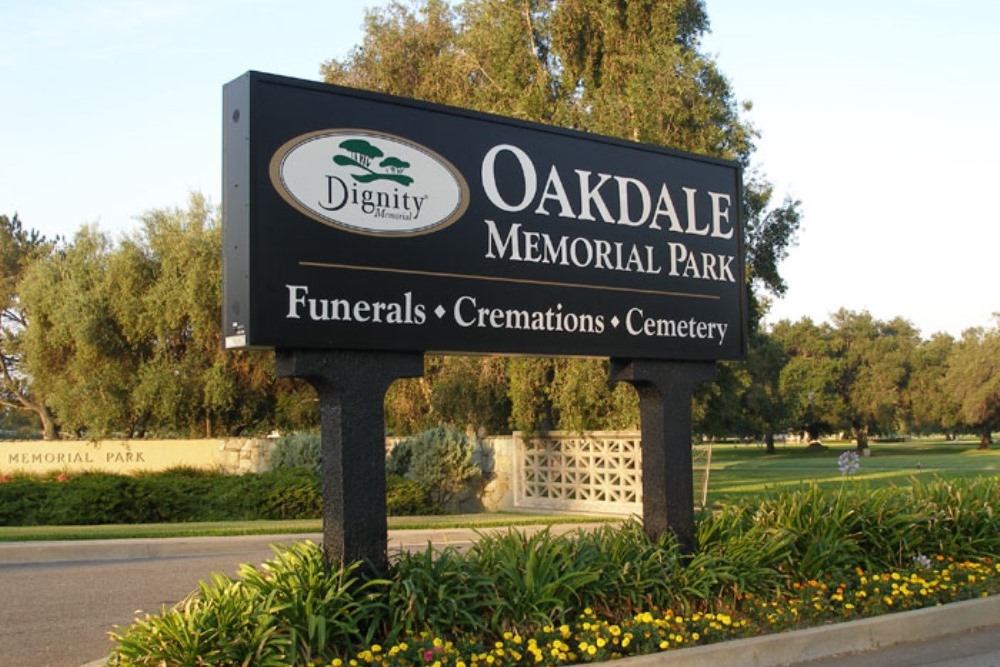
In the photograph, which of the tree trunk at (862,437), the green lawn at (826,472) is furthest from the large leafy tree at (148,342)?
the tree trunk at (862,437)

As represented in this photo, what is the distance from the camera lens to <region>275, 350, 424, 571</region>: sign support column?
22.2 ft

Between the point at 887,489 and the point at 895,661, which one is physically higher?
the point at 887,489

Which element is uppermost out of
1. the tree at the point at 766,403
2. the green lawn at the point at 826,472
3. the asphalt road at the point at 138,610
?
→ the tree at the point at 766,403

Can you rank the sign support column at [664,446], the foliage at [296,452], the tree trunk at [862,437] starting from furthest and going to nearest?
the tree trunk at [862,437] → the foliage at [296,452] → the sign support column at [664,446]

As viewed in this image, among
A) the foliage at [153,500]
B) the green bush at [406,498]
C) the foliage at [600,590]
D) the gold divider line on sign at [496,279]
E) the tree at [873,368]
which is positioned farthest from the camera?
the tree at [873,368]

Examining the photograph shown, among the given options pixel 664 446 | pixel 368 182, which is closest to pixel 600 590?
pixel 664 446

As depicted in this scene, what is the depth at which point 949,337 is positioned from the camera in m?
81.8

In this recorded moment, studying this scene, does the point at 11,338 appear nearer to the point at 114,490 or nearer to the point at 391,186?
the point at 114,490

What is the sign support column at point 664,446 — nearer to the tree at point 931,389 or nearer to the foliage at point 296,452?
the foliage at point 296,452

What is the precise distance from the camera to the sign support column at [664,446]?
8617mm

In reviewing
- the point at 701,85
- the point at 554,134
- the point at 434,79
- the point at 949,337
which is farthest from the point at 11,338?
the point at 949,337

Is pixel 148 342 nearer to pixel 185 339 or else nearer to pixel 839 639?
pixel 185 339

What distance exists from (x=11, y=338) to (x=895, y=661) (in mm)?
35470

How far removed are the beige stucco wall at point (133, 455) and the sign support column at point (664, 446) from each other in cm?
1694
